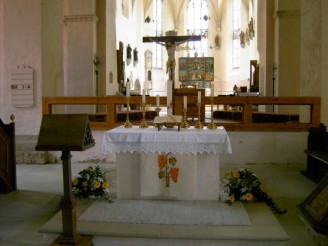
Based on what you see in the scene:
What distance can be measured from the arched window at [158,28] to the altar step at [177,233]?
21148 mm

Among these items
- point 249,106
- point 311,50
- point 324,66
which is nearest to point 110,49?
point 249,106

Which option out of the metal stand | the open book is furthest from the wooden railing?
the metal stand

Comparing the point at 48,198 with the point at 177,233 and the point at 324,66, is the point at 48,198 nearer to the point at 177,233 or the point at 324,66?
the point at 177,233

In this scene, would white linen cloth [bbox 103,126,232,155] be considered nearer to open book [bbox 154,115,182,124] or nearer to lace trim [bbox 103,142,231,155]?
lace trim [bbox 103,142,231,155]

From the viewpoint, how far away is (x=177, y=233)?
4.01 metres

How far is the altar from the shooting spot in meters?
4.84

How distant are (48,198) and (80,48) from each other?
7.94 m

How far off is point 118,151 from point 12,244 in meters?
1.62

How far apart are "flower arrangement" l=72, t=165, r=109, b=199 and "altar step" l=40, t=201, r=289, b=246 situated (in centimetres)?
93

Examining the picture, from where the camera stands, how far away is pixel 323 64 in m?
7.57

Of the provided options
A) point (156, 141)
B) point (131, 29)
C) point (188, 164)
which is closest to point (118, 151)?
point (156, 141)

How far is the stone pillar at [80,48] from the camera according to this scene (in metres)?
12.5

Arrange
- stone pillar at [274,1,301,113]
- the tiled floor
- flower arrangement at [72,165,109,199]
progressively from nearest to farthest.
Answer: the tiled floor → flower arrangement at [72,165,109,199] → stone pillar at [274,1,301,113]

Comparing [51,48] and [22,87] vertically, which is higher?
[51,48]
